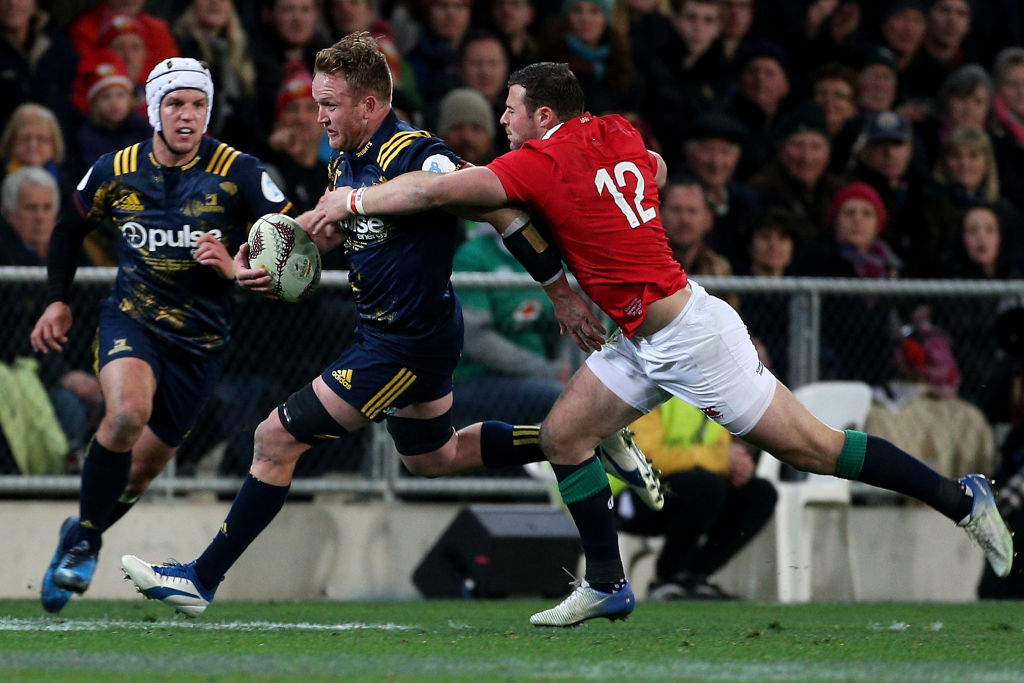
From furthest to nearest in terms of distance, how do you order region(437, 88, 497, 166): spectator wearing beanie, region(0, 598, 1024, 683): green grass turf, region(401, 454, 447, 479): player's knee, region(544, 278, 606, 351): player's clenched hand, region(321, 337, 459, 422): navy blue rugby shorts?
1. region(437, 88, 497, 166): spectator wearing beanie
2. region(401, 454, 447, 479): player's knee
3. region(321, 337, 459, 422): navy blue rugby shorts
4. region(544, 278, 606, 351): player's clenched hand
5. region(0, 598, 1024, 683): green grass turf

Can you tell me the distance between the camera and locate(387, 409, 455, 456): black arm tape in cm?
646

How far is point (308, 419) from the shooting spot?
20.2 feet

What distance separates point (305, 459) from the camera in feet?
30.2

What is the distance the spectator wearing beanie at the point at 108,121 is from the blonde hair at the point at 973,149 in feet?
19.3

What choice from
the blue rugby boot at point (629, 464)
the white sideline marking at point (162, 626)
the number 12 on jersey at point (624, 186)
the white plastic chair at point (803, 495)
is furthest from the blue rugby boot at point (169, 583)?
the white plastic chair at point (803, 495)

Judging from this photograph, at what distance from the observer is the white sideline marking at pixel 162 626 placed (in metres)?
6.38

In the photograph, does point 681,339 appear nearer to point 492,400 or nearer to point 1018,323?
point 492,400

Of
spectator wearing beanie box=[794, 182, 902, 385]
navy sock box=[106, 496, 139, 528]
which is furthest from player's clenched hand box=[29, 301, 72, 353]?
spectator wearing beanie box=[794, 182, 902, 385]

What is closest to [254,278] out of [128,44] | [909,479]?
[909,479]

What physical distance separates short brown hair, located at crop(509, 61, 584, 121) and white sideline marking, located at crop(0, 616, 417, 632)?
6.84 feet

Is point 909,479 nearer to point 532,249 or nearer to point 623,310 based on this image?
point 623,310

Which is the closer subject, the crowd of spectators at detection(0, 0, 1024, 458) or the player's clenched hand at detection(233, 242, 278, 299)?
the player's clenched hand at detection(233, 242, 278, 299)

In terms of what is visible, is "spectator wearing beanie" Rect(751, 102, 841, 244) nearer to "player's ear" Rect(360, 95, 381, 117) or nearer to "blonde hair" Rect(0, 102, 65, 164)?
"blonde hair" Rect(0, 102, 65, 164)

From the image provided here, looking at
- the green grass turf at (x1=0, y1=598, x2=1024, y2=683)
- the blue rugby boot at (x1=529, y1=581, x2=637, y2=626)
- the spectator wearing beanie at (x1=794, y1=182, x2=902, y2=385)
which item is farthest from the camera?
the spectator wearing beanie at (x1=794, y1=182, x2=902, y2=385)
